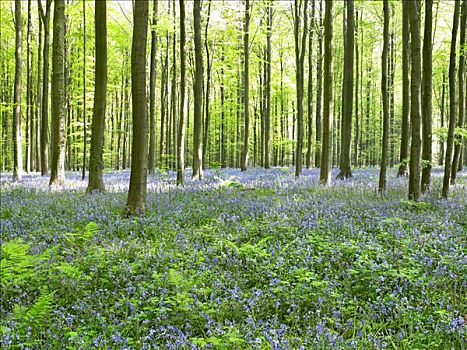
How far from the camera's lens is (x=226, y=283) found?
505 centimetres

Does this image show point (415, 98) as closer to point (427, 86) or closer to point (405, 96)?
point (427, 86)

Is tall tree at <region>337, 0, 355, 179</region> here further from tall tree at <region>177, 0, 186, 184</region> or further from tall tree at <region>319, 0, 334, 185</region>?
tall tree at <region>177, 0, 186, 184</region>

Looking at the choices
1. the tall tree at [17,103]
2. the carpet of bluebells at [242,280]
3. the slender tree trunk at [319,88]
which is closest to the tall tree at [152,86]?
the tall tree at [17,103]

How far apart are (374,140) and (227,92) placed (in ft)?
66.6

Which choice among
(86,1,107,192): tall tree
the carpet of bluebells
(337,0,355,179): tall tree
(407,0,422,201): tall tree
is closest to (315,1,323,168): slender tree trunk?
(337,0,355,179): tall tree

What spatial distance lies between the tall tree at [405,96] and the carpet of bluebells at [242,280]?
184 inches

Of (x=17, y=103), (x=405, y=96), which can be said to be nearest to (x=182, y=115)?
(x=17, y=103)

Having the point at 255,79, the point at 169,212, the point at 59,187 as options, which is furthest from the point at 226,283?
the point at 255,79

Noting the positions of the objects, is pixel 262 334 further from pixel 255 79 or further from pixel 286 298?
pixel 255 79

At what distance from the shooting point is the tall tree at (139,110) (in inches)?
356

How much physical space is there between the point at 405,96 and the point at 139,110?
30.0 ft

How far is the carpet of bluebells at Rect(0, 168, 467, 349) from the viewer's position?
388cm

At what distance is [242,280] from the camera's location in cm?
513

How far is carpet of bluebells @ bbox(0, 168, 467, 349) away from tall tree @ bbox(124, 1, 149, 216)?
2.03ft
